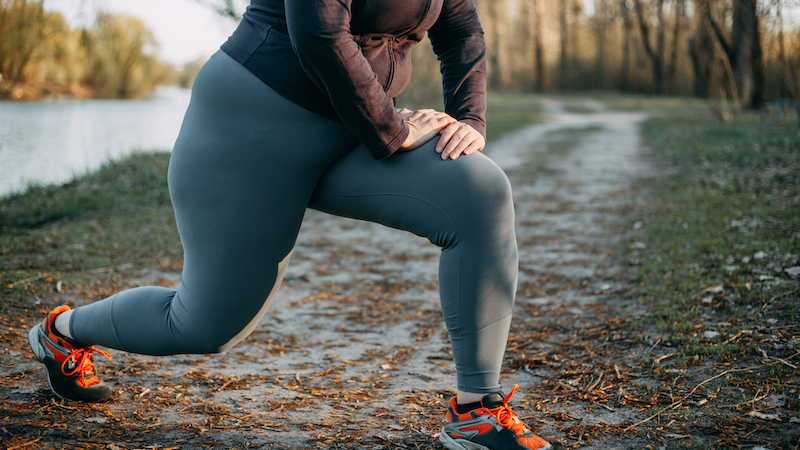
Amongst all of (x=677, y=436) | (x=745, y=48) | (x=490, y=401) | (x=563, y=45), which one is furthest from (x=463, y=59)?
(x=563, y=45)

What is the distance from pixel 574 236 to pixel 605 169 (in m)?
4.22

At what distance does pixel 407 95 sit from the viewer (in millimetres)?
14172

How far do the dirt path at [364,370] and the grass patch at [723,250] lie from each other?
10.2 inches

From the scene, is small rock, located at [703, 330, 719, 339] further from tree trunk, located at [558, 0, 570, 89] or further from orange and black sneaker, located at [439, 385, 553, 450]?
tree trunk, located at [558, 0, 570, 89]

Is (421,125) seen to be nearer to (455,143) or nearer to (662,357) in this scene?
(455,143)

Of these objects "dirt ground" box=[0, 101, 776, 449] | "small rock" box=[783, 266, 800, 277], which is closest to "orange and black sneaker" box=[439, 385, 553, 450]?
"dirt ground" box=[0, 101, 776, 449]

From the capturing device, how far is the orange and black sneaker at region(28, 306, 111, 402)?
1.91 meters

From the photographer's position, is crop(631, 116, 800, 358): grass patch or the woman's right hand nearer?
the woman's right hand

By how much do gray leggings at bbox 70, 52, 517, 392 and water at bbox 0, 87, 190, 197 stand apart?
639cm

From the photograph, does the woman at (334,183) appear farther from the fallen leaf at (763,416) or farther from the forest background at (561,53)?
the forest background at (561,53)

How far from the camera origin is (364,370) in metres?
2.52

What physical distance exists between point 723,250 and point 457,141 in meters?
2.97

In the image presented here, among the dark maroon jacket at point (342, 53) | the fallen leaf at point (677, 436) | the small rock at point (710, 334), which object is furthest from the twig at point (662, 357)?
the dark maroon jacket at point (342, 53)

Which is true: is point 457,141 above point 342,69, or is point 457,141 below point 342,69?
below
